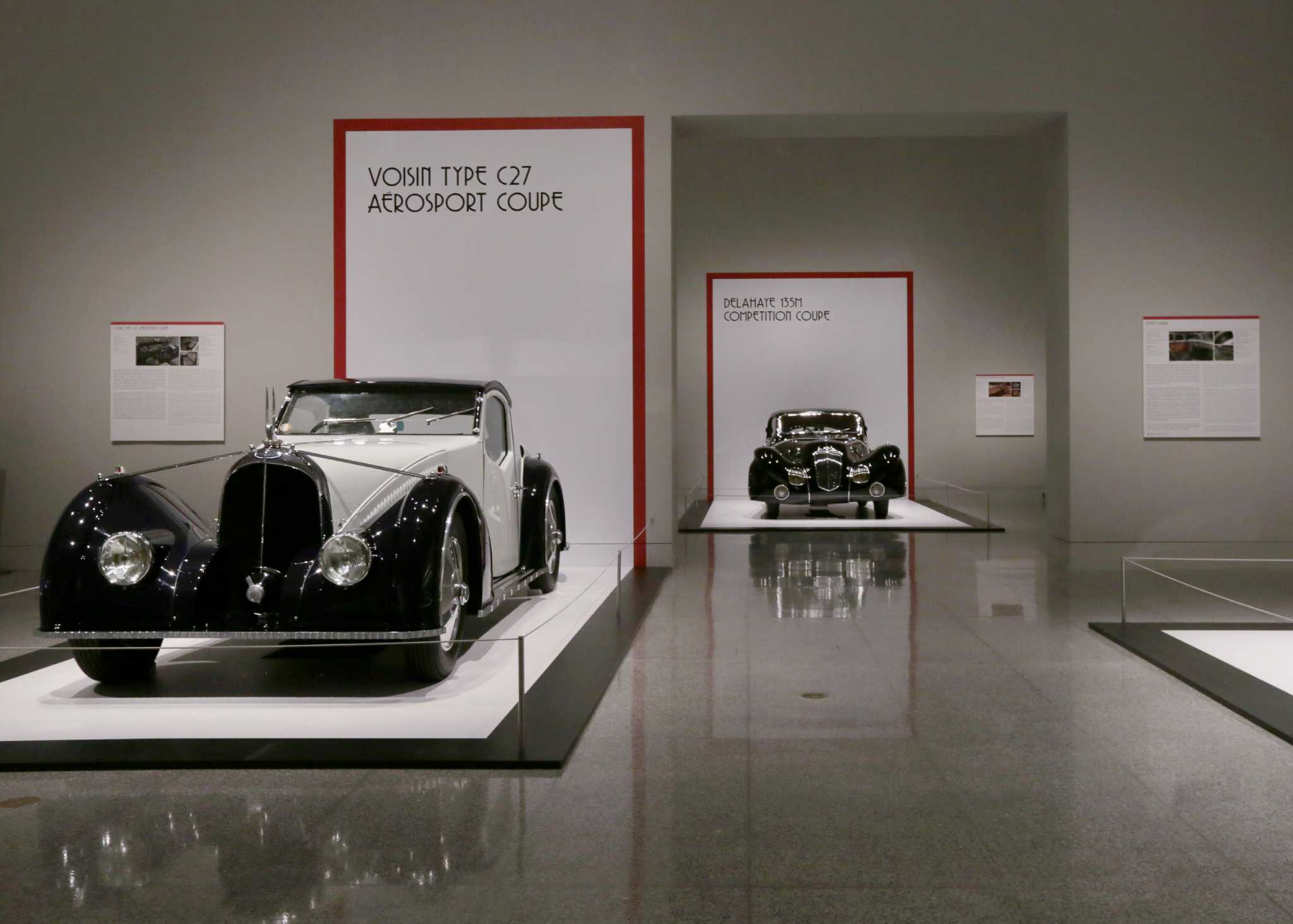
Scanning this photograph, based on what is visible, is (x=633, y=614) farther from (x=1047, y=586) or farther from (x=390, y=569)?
(x=1047, y=586)

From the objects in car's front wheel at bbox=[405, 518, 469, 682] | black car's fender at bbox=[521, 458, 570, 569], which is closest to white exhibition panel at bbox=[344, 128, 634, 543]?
black car's fender at bbox=[521, 458, 570, 569]

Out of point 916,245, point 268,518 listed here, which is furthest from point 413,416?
point 916,245

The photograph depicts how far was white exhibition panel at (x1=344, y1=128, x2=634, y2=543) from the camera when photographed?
9.59 metres

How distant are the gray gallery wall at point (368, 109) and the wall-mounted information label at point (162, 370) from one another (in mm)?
120

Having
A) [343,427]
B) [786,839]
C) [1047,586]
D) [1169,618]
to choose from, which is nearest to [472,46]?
[343,427]

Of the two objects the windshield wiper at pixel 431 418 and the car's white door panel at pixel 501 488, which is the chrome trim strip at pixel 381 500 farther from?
the windshield wiper at pixel 431 418

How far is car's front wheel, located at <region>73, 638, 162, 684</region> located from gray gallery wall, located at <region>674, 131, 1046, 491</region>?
11.3 m

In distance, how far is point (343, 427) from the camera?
620 cm

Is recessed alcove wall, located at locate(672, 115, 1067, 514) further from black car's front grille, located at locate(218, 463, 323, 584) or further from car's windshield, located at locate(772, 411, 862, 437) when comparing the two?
black car's front grille, located at locate(218, 463, 323, 584)

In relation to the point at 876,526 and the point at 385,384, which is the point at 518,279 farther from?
the point at 876,526

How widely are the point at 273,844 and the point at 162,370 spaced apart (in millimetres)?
7676

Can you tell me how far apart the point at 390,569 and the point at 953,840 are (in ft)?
7.99

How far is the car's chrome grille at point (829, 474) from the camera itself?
11719mm

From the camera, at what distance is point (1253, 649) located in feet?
17.6
